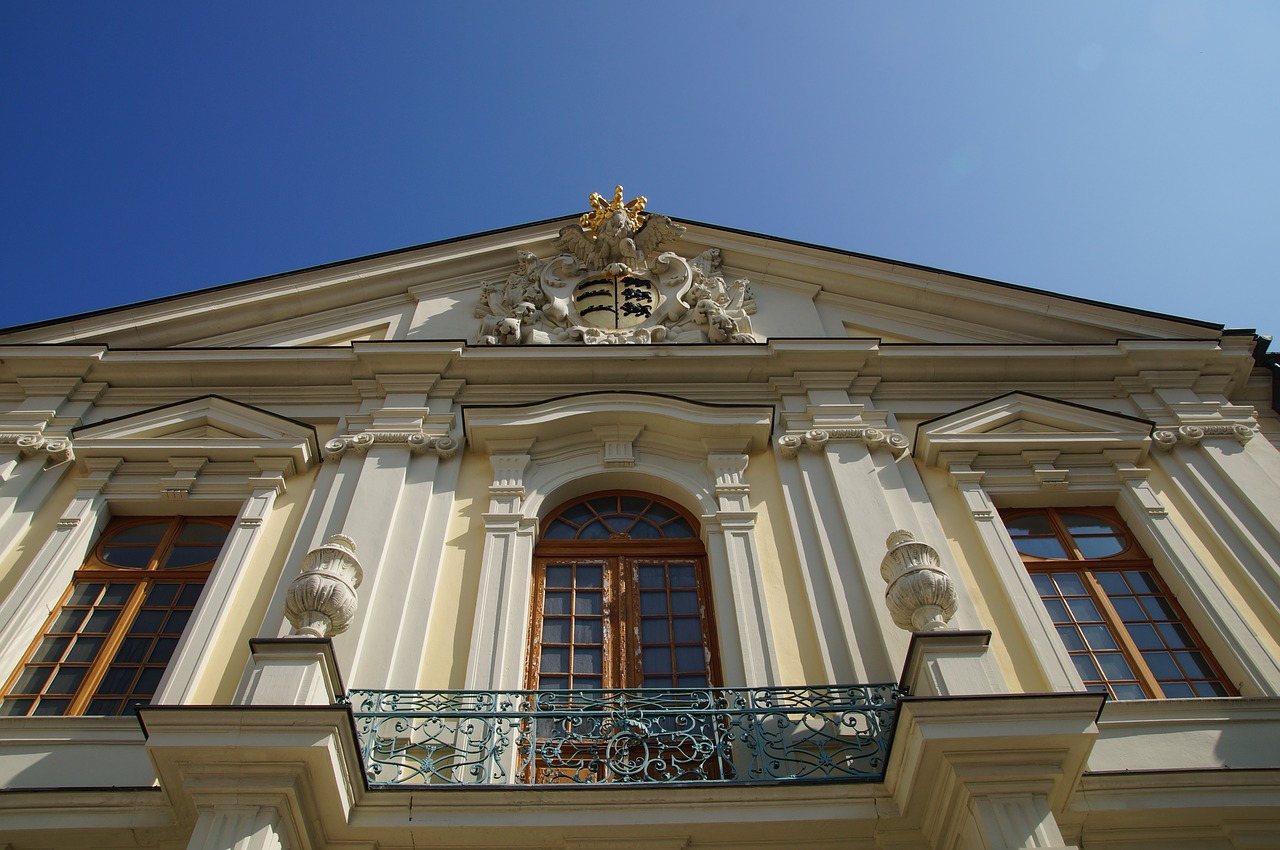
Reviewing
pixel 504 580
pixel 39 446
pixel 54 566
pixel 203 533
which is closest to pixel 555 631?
pixel 504 580

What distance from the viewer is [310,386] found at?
38.3 feet

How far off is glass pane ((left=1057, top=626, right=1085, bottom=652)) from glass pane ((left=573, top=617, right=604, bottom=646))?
3.70 meters

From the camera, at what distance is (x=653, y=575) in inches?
375

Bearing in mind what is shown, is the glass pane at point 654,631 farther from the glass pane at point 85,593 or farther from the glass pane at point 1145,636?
the glass pane at point 85,593

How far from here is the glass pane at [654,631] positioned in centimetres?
887

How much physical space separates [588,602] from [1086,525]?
474cm

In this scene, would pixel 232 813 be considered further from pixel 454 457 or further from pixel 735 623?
pixel 454 457

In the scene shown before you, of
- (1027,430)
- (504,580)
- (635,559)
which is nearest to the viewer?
(504,580)

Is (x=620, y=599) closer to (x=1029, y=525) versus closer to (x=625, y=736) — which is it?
(x=625, y=736)

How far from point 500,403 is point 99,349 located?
4.39 meters

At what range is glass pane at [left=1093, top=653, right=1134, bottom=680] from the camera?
8.55 metres

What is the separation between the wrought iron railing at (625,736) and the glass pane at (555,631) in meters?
1.13

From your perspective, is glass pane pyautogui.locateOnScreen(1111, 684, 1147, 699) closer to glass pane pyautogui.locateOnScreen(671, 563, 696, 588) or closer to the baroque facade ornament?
glass pane pyautogui.locateOnScreen(671, 563, 696, 588)

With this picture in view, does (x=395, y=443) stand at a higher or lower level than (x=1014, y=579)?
higher
